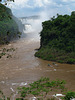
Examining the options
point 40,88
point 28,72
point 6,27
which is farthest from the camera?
point 6,27

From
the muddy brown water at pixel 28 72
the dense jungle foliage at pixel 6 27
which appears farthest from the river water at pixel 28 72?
the dense jungle foliage at pixel 6 27

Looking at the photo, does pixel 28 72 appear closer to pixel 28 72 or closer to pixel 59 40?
pixel 28 72

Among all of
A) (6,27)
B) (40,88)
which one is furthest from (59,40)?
(6,27)

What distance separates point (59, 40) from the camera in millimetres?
22562

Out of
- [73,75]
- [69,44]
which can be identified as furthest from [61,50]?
[73,75]

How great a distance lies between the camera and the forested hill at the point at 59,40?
20625 millimetres

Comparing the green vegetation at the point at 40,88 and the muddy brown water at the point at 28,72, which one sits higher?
the green vegetation at the point at 40,88

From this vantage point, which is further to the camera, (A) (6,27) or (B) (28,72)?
(A) (6,27)

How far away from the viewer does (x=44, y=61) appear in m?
21.0

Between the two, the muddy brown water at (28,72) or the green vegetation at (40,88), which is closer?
the green vegetation at (40,88)

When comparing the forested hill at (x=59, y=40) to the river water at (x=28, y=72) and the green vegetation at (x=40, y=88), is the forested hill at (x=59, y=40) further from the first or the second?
the green vegetation at (x=40, y=88)

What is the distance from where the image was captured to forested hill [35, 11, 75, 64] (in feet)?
67.7

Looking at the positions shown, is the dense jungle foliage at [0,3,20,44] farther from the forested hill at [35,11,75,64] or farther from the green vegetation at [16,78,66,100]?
the forested hill at [35,11,75,64]

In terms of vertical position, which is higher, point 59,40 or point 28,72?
point 59,40
